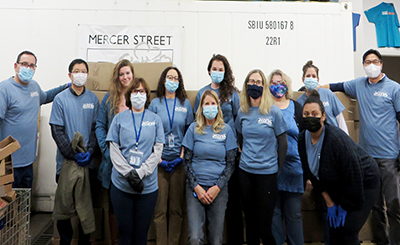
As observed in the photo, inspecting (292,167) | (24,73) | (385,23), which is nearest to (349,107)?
(292,167)

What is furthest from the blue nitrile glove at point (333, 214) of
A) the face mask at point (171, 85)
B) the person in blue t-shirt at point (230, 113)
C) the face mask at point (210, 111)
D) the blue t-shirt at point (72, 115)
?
the blue t-shirt at point (72, 115)

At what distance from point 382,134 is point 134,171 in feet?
7.66

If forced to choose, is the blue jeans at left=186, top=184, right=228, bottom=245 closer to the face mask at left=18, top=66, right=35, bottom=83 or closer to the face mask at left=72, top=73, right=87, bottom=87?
the face mask at left=72, top=73, right=87, bottom=87

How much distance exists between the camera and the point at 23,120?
247 centimetres

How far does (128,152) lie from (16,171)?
1.25 metres

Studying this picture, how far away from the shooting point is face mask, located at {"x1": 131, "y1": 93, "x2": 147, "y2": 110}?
6.67 ft

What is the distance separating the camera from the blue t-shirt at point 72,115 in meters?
2.37

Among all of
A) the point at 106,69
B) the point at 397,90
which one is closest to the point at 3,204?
the point at 106,69

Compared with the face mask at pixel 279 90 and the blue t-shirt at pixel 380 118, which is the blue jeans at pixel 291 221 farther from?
the blue t-shirt at pixel 380 118

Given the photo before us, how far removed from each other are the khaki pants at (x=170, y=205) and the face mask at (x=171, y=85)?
2.37 feet

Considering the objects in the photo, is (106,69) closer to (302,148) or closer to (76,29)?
(76,29)

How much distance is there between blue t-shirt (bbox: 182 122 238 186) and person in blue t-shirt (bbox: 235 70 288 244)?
0.15 meters

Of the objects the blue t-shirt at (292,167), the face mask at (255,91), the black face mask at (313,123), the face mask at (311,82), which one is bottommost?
the blue t-shirt at (292,167)

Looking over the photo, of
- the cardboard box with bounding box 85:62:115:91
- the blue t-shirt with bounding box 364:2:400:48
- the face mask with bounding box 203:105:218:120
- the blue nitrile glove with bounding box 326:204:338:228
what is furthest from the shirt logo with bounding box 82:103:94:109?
the blue t-shirt with bounding box 364:2:400:48
